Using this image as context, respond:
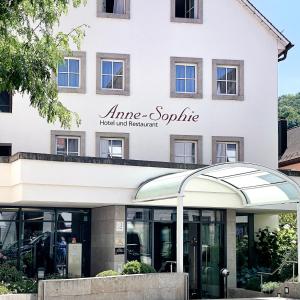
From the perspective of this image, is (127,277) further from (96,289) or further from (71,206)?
(71,206)

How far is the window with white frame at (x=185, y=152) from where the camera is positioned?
26641mm

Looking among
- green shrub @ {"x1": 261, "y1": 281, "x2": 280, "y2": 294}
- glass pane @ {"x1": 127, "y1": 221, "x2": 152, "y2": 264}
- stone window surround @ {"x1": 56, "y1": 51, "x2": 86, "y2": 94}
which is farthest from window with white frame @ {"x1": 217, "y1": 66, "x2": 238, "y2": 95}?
green shrub @ {"x1": 261, "y1": 281, "x2": 280, "y2": 294}

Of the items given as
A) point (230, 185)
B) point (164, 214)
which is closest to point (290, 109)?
Answer: point (164, 214)

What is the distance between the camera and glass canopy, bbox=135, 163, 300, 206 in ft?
62.0

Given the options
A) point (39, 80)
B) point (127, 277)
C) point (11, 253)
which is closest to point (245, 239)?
point (11, 253)

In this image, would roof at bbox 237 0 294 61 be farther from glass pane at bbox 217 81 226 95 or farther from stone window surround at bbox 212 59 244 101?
glass pane at bbox 217 81 226 95

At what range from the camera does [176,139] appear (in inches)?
1045

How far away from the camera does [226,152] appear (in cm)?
2708

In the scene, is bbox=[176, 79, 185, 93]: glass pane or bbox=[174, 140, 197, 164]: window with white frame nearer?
bbox=[174, 140, 197, 164]: window with white frame

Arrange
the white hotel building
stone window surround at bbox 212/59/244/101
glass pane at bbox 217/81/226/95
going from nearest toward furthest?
the white hotel building, stone window surround at bbox 212/59/244/101, glass pane at bbox 217/81/226/95

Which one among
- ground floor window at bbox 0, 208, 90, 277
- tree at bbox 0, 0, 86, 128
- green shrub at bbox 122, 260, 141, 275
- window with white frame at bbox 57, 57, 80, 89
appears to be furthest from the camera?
window with white frame at bbox 57, 57, 80, 89

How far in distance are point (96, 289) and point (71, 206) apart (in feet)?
22.3

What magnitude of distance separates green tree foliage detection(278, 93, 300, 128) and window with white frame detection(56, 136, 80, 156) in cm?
3905

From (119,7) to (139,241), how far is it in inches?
348
